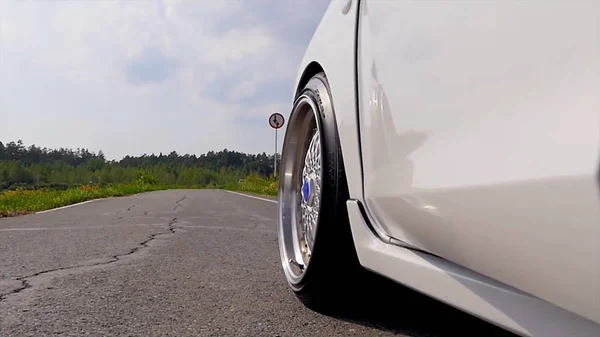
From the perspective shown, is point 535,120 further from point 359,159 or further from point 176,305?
point 176,305

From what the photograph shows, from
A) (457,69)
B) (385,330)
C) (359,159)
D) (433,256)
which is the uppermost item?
(457,69)

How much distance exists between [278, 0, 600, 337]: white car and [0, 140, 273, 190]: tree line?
194 feet

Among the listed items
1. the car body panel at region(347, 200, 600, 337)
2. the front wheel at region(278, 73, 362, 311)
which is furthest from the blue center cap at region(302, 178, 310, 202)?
→ the car body panel at region(347, 200, 600, 337)

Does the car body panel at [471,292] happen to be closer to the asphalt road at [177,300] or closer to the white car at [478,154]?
the white car at [478,154]

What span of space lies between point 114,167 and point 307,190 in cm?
8855

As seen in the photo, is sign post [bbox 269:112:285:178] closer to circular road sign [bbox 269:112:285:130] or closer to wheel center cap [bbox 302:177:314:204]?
circular road sign [bbox 269:112:285:130]

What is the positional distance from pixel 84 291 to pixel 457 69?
2.00 meters

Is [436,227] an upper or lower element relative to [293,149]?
lower

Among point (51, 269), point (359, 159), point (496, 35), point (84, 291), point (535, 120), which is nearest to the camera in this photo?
point (535, 120)

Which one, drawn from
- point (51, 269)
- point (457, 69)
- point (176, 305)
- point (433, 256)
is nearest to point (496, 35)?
point (457, 69)

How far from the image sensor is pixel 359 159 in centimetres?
166

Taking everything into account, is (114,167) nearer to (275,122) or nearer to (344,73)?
(275,122)

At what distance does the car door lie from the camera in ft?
2.60

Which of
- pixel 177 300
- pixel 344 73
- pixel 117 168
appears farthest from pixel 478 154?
pixel 117 168
